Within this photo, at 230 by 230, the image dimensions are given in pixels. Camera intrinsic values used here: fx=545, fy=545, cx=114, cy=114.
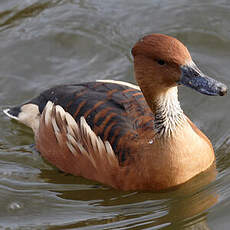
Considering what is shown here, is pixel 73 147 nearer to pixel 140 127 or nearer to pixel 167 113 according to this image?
pixel 140 127

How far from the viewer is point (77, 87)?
6840 mm

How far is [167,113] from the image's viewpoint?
230 inches

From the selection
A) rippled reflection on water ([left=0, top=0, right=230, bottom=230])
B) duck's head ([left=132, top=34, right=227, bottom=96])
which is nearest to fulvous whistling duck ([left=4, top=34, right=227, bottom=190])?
duck's head ([left=132, top=34, right=227, bottom=96])

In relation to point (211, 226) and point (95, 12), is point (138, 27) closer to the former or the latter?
point (95, 12)

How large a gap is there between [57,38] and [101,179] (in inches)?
147

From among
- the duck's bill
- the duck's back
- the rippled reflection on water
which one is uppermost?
the duck's bill

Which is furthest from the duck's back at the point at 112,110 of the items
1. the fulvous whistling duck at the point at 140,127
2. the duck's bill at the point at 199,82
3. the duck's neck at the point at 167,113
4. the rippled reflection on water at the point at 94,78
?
the duck's bill at the point at 199,82

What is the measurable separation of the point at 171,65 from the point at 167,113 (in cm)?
58

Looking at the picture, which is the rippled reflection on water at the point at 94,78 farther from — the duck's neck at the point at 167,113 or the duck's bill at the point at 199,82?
the duck's bill at the point at 199,82

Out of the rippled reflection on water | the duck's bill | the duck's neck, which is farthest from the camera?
the rippled reflection on water

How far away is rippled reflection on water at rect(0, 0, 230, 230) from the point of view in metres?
6.04

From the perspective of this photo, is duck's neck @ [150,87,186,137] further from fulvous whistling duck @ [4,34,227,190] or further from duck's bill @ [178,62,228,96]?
duck's bill @ [178,62,228,96]

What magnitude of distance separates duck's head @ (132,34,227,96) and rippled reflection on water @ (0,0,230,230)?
1271 millimetres

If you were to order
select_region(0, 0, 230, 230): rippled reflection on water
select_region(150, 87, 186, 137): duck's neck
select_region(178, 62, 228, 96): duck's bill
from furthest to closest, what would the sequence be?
1. select_region(0, 0, 230, 230): rippled reflection on water
2. select_region(150, 87, 186, 137): duck's neck
3. select_region(178, 62, 228, 96): duck's bill
